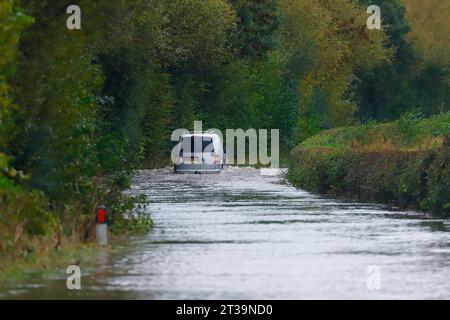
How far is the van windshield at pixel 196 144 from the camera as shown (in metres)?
50.6

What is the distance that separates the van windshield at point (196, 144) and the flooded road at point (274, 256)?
55.5 feet

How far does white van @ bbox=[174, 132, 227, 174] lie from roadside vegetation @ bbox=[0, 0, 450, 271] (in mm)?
1702

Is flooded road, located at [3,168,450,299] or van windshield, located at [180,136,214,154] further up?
van windshield, located at [180,136,214,154]

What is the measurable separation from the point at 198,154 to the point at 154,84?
5.16 meters

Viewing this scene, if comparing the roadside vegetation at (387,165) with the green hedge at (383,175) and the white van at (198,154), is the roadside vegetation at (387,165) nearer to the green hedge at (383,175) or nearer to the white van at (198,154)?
the green hedge at (383,175)

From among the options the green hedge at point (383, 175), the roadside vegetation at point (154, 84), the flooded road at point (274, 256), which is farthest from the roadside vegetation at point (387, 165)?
the flooded road at point (274, 256)

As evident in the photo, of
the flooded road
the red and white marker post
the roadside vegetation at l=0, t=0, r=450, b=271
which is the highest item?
the roadside vegetation at l=0, t=0, r=450, b=271

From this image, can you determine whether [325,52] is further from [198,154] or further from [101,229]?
[101,229]

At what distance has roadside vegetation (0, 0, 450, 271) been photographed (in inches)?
805

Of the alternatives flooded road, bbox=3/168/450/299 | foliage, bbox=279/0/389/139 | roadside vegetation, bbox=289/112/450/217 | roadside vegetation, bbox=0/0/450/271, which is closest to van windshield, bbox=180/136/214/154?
roadside vegetation, bbox=0/0/450/271

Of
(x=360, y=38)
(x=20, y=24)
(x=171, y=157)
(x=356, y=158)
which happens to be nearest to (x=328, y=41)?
(x=360, y=38)

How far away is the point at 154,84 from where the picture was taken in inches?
2162

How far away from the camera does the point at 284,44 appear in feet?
247

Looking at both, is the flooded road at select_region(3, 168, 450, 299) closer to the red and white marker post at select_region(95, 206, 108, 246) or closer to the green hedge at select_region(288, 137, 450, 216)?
the red and white marker post at select_region(95, 206, 108, 246)
